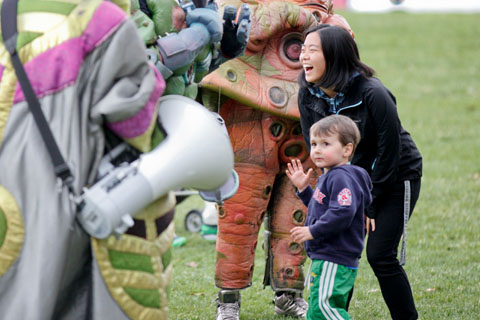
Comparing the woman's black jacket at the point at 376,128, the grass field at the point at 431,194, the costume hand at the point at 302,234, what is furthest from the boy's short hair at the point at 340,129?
the grass field at the point at 431,194

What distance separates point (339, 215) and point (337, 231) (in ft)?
0.27

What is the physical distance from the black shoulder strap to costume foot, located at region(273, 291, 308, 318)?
8.02 feet

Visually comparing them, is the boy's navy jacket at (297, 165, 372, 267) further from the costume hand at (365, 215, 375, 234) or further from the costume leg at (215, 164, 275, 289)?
the costume leg at (215, 164, 275, 289)

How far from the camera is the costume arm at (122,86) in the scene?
263 centimetres

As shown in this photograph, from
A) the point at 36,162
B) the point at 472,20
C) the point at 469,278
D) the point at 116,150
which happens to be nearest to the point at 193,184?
the point at 116,150

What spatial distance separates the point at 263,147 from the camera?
4.57m

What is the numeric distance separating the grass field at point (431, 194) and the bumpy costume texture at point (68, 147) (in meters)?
2.20

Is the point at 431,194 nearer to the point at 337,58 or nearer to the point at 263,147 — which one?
the point at 263,147

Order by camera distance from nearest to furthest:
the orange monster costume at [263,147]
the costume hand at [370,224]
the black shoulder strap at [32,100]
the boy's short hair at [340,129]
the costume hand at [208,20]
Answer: the black shoulder strap at [32,100] < the costume hand at [208,20] < the boy's short hair at [340,129] < the costume hand at [370,224] < the orange monster costume at [263,147]

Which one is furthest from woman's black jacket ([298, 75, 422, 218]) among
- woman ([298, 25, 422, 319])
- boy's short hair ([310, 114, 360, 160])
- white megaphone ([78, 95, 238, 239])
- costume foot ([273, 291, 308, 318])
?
white megaphone ([78, 95, 238, 239])

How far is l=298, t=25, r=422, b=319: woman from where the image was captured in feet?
12.9

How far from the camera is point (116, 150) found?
9.02ft

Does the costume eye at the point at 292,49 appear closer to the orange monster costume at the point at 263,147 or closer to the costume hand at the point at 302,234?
the orange monster costume at the point at 263,147

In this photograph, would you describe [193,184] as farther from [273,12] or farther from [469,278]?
[469,278]
